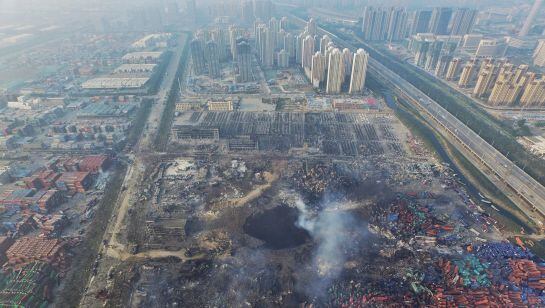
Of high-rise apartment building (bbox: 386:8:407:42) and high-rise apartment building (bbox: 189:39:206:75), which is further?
high-rise apartment building (bbox: 386:8:407:42)

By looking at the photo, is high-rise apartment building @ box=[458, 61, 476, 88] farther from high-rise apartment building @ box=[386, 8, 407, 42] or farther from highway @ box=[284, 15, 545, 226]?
high-rise apartment building @ box=[386, 8, 407, 42]

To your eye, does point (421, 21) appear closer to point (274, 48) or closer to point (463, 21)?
point (463, 21)

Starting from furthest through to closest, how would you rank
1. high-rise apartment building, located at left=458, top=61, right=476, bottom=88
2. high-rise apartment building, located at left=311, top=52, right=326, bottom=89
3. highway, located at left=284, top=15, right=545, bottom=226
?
high-rise apartment building, located at left=458, top=61, right=476, bottom=88 → high-rise apartment building, located at left=311, top=52, right=326, bottom=89 → highway, located at left=284, top=15, right=545, bottom=226

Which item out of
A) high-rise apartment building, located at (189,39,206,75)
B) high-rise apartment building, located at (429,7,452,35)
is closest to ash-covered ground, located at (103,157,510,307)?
high-rise apartment building, located at (189,39,206,75)

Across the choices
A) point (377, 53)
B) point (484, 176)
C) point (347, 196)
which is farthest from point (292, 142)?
point (377, 53)

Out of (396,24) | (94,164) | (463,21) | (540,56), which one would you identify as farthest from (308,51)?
(463,21)

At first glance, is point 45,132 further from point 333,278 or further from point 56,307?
point 333,278

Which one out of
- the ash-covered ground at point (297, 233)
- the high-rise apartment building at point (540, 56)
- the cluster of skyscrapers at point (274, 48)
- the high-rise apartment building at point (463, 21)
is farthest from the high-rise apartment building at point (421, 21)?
the ash-covered ground at point (297, 233)
